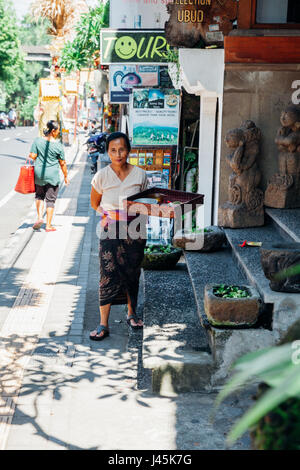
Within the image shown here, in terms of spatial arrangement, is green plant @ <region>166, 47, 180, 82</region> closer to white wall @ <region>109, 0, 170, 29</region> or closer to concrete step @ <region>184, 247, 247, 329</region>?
white wall @ <region>109, 0, 170, 29</region>

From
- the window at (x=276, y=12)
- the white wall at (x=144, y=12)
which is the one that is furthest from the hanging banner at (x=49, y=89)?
the window at (x=276, y=12)

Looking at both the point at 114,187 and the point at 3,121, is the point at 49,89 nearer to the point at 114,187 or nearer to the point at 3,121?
the point at 114,187

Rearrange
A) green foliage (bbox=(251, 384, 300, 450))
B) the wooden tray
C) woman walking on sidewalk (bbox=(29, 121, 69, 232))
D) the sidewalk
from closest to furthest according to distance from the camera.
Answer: green foliage (bbox=(251, 384, 300, 450))
the sidewalk
the wooden tray
woman walking on sidewalk (bbox=(29, 121, 69, 232))

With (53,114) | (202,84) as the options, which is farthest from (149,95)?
(53,114)

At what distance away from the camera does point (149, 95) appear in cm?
912

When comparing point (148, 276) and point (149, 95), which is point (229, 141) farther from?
point (149, 95)

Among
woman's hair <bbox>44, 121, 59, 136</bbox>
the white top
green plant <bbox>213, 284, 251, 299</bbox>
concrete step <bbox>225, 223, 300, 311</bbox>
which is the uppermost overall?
woman's hair <bbox>44, 121, 59, 136</bbox>

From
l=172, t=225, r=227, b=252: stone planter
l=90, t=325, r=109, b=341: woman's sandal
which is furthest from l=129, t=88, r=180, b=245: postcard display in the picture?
l=90, t=325, r=109, b=341: woman's sandal

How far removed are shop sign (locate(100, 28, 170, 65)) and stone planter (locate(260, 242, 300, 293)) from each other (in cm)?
528

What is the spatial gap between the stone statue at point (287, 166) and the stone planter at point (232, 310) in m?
2.31

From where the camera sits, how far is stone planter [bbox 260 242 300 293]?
4535 millimetres

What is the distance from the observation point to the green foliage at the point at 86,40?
45.9 ft

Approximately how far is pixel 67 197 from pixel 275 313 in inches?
467

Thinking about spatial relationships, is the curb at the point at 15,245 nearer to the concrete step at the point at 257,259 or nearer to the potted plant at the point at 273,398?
the concrete step at the point at 257,259
